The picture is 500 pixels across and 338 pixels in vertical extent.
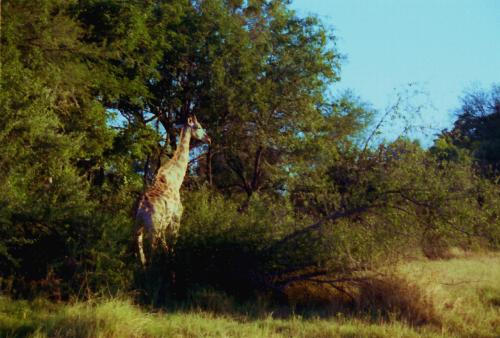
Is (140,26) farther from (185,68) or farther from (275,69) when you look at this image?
(275,69)

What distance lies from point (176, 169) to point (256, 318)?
323 centimetres

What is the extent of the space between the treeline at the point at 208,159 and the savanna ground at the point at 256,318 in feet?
2.00

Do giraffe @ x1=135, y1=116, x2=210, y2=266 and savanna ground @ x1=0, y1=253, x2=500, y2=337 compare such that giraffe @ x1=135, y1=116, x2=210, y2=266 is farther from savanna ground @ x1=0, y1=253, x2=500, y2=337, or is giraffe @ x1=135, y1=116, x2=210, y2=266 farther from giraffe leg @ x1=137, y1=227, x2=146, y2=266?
savanna ground @ x1=0, y1=253, x2=500, y2=337

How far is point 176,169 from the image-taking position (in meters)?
10.2

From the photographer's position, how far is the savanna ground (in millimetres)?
6518

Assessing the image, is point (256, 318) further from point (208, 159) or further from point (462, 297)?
point (208, 159)

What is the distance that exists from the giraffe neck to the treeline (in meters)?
0.68

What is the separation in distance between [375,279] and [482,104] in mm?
23909

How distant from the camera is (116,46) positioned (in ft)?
44.7

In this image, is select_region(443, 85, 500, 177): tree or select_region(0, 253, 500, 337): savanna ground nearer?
select_region(0, 253, 500, 337): savanna ground

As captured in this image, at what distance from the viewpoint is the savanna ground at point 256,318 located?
6518mm

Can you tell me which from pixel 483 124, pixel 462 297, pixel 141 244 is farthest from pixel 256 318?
pixel 483 124

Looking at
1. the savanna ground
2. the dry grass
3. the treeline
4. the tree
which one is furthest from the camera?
the tree

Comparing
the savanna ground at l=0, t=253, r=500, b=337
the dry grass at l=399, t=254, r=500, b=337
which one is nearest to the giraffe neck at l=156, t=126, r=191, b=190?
the savanna ground at l=0, t=253, r=500, b=337
